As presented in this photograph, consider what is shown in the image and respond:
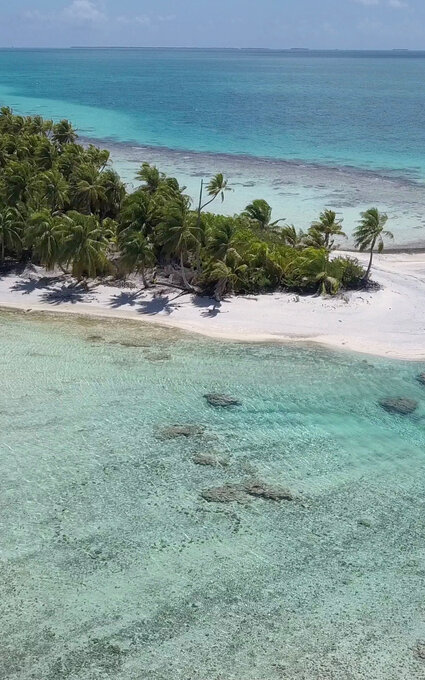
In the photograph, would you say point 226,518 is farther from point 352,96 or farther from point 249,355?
point 352,96

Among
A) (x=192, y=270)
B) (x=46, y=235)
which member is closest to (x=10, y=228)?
(x=46, y=235)

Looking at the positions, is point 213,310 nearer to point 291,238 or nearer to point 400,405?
point 291,238

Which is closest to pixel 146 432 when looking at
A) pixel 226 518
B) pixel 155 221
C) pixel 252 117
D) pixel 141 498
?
pixel 141 498

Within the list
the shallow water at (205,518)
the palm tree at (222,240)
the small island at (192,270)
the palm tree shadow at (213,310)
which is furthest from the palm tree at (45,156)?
the shallow water at (205,518)

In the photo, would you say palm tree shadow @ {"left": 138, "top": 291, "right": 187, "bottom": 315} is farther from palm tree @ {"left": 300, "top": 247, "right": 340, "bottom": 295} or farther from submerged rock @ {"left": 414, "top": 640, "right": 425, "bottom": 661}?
submerged rock @ {"left": 414, "top": 640, "right": 425, "bottom": 661}

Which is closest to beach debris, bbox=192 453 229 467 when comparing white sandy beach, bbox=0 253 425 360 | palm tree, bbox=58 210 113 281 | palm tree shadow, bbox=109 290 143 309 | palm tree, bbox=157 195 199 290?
white sandy beach, bbox=0 253 425 360
